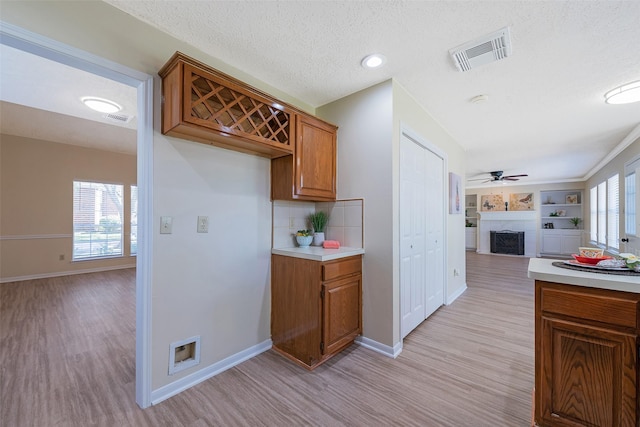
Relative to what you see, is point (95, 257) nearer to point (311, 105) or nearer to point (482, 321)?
point (311, 105)

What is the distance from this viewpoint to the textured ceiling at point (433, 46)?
1433 millimetres

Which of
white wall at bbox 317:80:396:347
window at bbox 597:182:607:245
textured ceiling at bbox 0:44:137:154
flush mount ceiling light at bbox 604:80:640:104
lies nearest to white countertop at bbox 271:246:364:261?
white wall at bbox 317:80:396:347

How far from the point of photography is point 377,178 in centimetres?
223

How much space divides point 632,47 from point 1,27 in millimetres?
3733

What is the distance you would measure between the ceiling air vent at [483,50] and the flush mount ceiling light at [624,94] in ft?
4.71

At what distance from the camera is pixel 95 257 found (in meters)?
5.37

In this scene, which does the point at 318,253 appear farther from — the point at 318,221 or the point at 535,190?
the point at 535,190

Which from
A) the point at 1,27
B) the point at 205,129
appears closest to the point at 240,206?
the point at 205,129

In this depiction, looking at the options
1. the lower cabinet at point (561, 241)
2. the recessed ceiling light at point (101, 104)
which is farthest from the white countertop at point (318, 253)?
the lower cabinet at point (561, 241)

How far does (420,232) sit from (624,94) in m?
2.20

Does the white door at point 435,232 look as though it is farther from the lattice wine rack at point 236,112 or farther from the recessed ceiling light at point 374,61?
the lattice wine rack at point 236,112

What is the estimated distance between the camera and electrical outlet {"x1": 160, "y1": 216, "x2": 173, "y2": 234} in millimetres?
1633

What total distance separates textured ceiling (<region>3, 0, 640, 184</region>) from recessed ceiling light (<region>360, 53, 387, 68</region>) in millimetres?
50

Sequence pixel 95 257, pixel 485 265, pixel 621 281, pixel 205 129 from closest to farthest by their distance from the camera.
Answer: pixel 621 281, pixel 205 129, pixel 95 257, pixel 485 265
